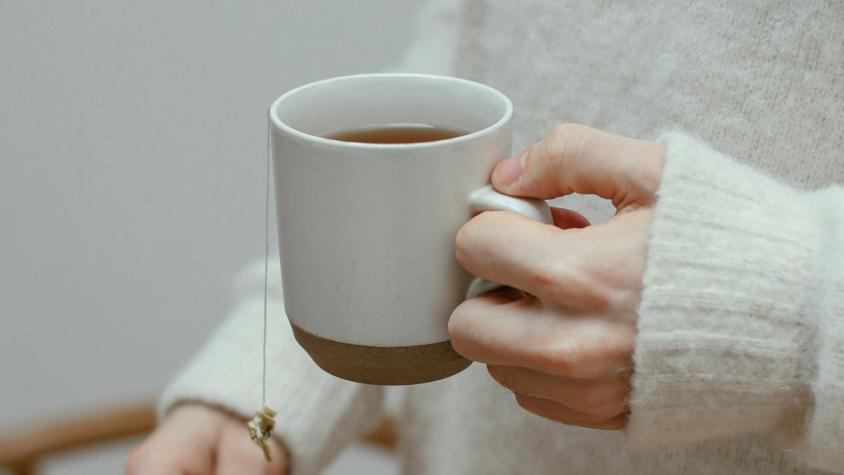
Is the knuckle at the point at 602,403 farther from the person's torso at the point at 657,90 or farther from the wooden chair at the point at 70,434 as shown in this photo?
the wooden chair at the point at 70,434

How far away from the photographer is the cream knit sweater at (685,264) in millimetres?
462

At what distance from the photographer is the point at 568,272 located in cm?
46

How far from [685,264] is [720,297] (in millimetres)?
24

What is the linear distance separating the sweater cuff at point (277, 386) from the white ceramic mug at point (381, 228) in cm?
24

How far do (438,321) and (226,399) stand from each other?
287mm

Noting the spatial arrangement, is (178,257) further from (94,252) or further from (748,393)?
(748,393)

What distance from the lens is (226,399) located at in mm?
723

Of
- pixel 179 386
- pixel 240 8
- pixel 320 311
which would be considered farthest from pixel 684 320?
pixel 240 8

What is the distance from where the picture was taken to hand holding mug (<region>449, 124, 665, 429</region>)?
1.52 ft

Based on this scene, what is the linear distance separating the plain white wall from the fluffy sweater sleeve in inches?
37.2

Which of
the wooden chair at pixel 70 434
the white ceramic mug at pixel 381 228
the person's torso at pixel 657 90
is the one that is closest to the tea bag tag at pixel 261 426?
the white ceramic mug at pixel 381 228

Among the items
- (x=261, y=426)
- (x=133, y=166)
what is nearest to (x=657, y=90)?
(x=261, y=426)

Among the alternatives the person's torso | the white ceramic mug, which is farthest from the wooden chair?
the white ceramic mug

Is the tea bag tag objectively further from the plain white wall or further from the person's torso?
the plain white wall
